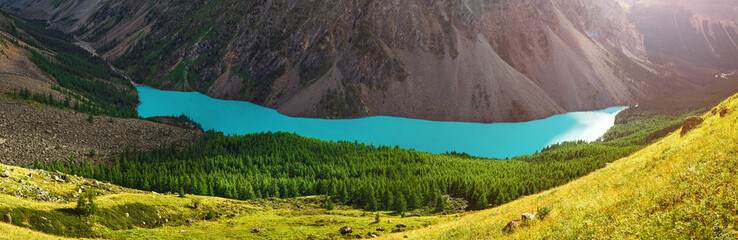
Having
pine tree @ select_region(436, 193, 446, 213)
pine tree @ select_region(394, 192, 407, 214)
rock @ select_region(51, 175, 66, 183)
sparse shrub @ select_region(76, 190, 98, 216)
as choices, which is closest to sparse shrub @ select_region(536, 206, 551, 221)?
sparse shrub @ select_region(76, 190, 98, 216)

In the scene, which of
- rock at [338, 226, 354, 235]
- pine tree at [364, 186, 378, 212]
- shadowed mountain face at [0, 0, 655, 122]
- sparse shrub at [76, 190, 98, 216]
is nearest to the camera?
sparse shrub at [76, 190, 98, 216]

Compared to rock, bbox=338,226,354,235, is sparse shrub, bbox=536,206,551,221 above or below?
above

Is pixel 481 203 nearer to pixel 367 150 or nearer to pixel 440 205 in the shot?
pixel 440 205

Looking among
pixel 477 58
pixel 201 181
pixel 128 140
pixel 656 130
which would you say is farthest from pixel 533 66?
pixel 128 140

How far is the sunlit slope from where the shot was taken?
14016 millimetres

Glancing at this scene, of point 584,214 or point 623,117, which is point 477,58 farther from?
point 584,214

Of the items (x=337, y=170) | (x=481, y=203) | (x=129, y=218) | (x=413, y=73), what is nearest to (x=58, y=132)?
(x=337, y=170)

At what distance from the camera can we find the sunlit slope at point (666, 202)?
46.0 feet

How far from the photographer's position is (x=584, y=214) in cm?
1822

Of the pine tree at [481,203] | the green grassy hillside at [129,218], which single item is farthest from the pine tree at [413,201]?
the green grassy hillside at [129,218]

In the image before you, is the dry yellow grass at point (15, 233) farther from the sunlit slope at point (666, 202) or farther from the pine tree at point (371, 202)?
the pine tree at point (371, 202)

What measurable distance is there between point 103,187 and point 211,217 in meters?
17.0

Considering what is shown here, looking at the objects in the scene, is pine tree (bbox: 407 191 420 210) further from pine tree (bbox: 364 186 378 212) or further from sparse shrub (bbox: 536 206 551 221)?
sparse shrub (bbox: 536 206 551 221)

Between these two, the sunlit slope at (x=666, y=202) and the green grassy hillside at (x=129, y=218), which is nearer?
the sunlit slope at (x=666, y=202)
